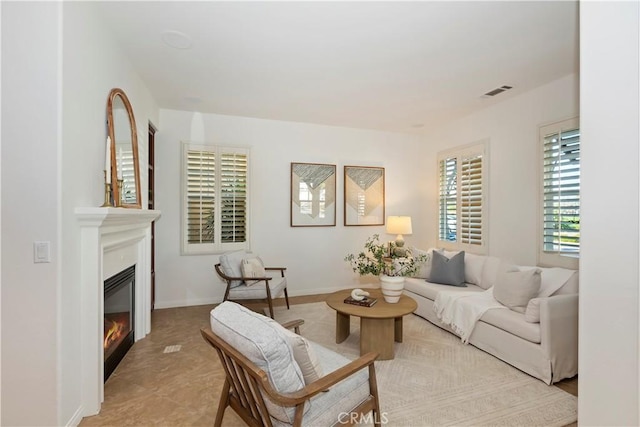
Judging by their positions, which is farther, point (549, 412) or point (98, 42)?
point (98, 42)

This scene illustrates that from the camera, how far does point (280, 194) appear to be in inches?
194

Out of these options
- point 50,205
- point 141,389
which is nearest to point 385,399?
point 141,389

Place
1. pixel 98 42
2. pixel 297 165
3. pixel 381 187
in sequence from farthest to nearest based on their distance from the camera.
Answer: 1. pixel 381 187
2. pixel 297 165
3. pixel 98 42

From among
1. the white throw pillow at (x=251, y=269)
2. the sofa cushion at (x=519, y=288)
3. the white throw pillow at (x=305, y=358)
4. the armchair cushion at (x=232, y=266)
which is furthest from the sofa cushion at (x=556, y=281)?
the armchair cushion at (x=232, y=266)

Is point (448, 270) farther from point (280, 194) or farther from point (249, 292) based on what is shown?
point (280, 194)

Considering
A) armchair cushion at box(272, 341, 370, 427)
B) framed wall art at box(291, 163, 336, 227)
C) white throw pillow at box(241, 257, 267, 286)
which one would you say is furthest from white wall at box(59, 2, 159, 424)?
framed wall art at box(291, 163, 336, 227)

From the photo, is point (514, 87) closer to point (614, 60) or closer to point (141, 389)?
point (614, 60)

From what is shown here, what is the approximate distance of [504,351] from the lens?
2.82 meters

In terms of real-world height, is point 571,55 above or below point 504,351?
above

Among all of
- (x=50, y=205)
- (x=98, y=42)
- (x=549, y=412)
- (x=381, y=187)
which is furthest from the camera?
(x=381, y=187)

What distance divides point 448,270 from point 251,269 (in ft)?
8.22

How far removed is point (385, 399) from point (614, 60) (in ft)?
7.65

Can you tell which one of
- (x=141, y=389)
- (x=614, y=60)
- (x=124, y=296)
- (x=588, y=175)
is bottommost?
(x=141, y=389)

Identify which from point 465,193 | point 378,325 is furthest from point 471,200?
point 378,325
